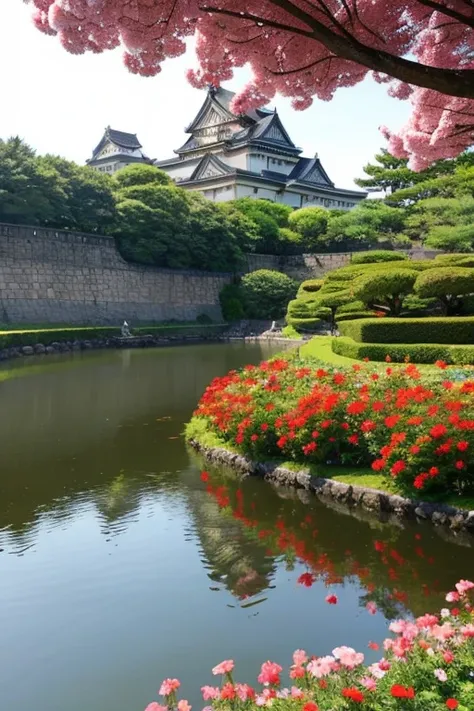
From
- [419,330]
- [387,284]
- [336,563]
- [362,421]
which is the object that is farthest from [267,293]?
[336,563]

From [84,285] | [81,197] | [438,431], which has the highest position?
[81,197]

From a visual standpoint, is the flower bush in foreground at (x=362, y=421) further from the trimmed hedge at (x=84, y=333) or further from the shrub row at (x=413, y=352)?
the trimmed hedge at (x=84, y=333)

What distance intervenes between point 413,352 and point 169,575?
8.77 meters

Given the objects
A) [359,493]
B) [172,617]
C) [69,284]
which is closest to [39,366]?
[69,284]

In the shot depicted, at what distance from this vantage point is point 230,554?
19.2 ft

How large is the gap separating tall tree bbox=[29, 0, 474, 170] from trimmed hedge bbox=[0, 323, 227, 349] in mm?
22067

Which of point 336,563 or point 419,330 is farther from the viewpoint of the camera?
point 419,330

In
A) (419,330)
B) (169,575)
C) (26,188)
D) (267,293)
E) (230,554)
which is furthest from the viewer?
(267,293)

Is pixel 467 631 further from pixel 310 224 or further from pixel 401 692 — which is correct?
pixel 310 224

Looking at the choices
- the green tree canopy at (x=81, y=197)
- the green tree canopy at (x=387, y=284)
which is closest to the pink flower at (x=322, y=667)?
the green tree canopy at (x=387, y=284)

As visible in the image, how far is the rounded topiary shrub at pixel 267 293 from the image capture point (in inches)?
1711

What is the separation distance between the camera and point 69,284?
3600 centimetres

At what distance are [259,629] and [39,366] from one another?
19.2 metres

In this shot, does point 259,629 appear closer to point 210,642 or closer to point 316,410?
point 210,642
